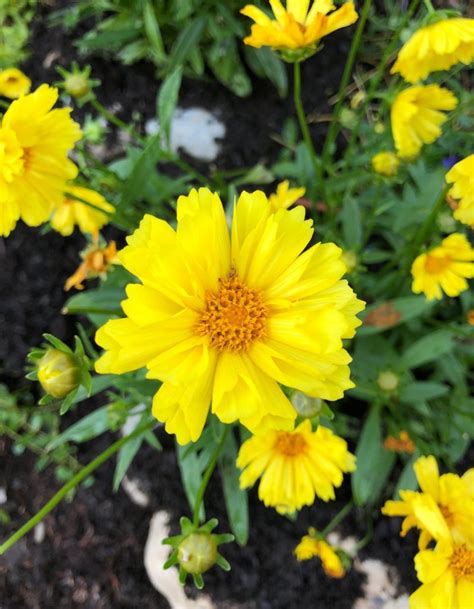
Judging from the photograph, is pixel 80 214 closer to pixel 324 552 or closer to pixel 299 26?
pixel 299 26

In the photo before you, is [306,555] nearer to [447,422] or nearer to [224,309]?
[447,422]

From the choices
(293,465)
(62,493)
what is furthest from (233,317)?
(293,465)

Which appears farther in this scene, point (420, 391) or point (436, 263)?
point (420, 391)

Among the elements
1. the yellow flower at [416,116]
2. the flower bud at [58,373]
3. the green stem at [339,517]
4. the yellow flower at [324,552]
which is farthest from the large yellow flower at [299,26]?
the green stem at [339,517]

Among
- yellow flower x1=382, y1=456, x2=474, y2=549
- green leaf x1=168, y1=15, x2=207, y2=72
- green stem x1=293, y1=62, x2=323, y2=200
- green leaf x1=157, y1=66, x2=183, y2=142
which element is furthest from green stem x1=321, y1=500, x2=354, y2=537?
green leaf x1=168, y1=15, x2=207, y2=72

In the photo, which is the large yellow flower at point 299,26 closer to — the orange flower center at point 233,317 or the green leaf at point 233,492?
the orange flower center at point 233,317

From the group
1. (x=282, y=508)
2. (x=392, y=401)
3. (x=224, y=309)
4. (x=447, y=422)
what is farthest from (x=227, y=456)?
(x=224, y=309)
